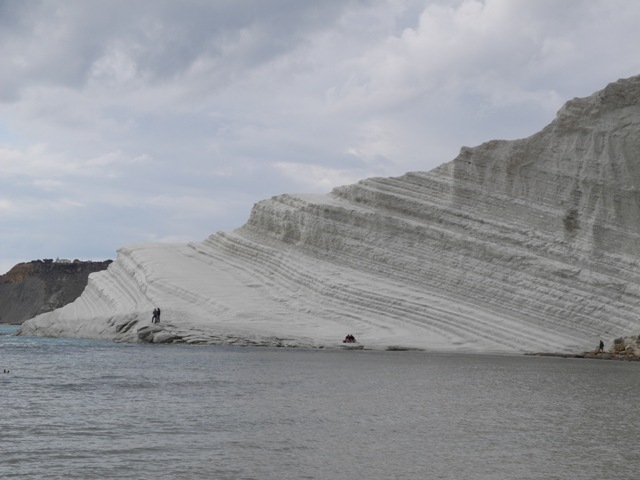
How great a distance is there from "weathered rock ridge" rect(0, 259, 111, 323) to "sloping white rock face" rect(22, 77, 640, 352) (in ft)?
249

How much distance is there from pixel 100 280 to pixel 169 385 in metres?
29.3

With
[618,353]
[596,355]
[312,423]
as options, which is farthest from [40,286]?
[312,423]

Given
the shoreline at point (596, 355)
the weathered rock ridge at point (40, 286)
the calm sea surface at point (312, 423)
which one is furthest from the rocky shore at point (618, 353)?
the weathered rock ridge at point (40, 286)

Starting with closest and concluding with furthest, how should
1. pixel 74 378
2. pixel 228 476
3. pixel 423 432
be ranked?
pixel 228 476 < pixel 423 432 < pixel 74 378

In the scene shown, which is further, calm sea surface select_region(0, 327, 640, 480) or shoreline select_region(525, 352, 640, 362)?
shoreline select_region(525, 352, 640, 362)

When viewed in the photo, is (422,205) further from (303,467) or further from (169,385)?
(303,467)

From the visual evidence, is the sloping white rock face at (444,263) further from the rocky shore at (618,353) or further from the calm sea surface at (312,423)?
the calm sea surface at (312,423)

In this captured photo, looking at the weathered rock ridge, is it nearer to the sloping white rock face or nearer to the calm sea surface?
the sloping white rock face

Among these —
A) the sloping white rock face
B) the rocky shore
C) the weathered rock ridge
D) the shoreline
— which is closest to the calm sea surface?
the shoreline

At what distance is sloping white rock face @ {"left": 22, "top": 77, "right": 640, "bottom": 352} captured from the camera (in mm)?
32031

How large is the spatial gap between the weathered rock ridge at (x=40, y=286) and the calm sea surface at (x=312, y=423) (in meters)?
98.5

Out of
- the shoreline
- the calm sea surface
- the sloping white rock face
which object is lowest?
the calm sea surface

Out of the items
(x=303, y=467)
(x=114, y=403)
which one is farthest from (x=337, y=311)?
(x=303, y=467)

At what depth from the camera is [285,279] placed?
37406 millimetres
